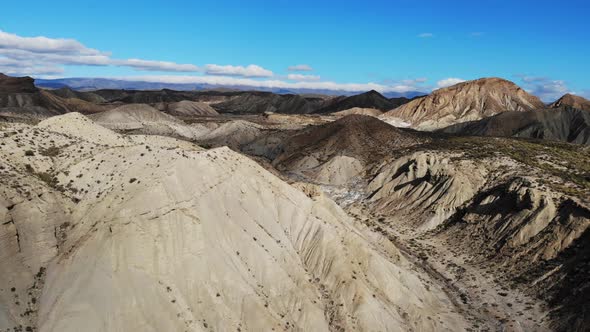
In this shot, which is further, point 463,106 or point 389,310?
point 463,106

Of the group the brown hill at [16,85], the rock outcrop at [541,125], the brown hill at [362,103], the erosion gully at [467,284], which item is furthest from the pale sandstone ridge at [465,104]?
the brown hill at [16,85]

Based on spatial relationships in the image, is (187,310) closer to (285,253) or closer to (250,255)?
(250,255)

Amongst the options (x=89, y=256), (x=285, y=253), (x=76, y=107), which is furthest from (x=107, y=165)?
(x=76, y=107)

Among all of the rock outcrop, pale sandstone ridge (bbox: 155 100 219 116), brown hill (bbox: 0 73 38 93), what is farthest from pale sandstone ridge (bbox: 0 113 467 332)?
pale sandstone ridge (bbox: 155 100 219 116)

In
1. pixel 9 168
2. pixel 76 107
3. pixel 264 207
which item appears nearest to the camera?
pixel 9 168

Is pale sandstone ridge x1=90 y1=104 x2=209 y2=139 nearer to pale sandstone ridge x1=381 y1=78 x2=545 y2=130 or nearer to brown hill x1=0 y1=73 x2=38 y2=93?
brown hill x1=0 y1=73 x2=38 y2=93

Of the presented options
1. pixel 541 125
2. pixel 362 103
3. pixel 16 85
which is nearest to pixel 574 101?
pixel 541 125

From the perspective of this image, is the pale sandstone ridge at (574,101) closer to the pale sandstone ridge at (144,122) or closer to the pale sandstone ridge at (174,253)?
the pale sandstone ridge at (144,122)
